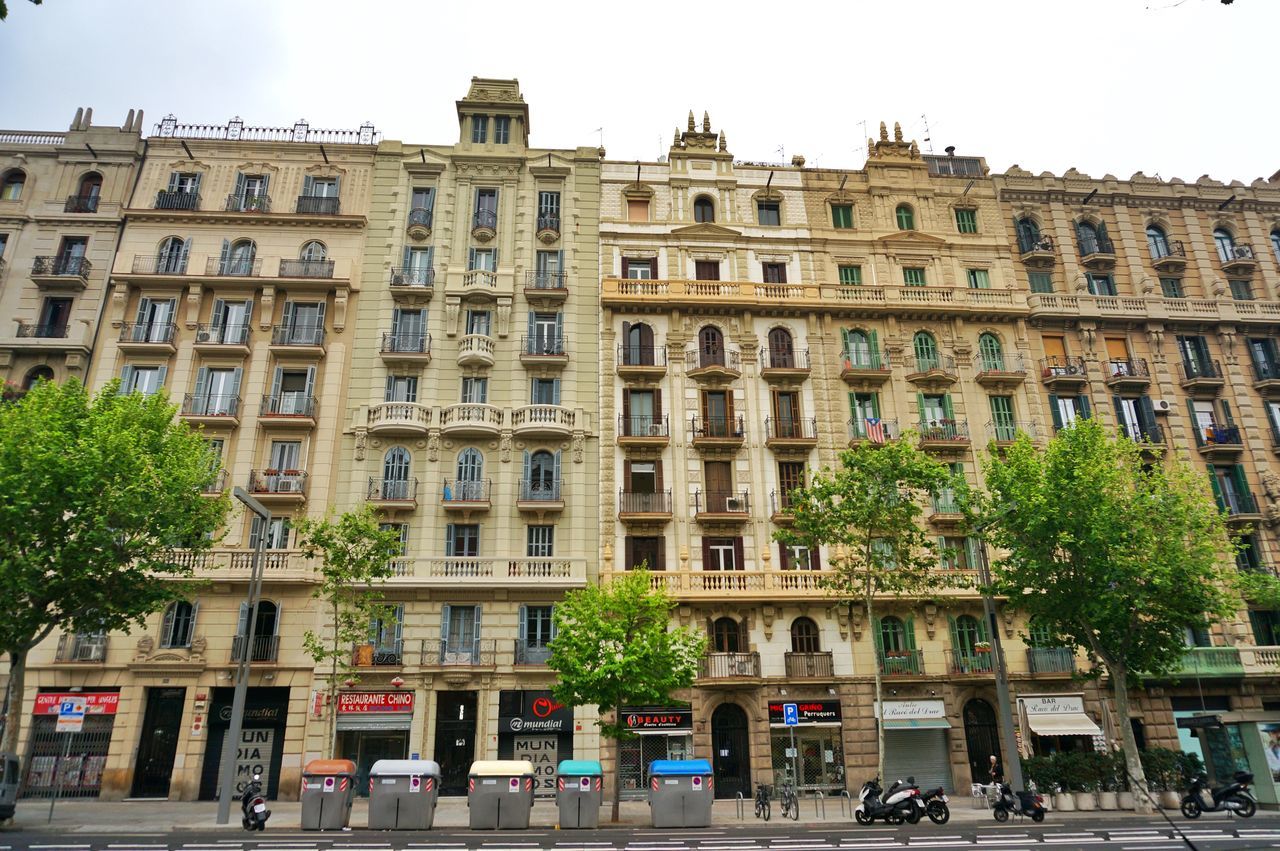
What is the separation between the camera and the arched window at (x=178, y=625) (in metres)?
29.9

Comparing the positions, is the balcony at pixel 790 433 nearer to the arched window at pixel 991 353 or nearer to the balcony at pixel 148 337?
the arched window at pixel 991 353

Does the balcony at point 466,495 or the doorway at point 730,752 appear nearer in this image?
the doorway at point 730,752

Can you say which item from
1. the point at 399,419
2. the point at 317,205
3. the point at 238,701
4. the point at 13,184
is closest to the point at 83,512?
the point at 238,701

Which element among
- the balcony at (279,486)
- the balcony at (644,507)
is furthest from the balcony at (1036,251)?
the balcony at (279,486)

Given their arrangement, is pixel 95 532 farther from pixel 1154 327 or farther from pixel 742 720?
pixel 1154 327

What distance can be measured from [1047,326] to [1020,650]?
618 inches

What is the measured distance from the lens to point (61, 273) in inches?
1364

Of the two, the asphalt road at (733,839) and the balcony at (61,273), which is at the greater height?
the balcony at (61,273)

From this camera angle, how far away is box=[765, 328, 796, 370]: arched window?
1417 inches

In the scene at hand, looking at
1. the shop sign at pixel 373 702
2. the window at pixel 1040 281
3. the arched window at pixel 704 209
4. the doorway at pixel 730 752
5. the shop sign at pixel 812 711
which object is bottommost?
the doorway at pixel 730 752

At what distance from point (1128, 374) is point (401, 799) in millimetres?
35898

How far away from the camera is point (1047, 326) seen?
37.8m

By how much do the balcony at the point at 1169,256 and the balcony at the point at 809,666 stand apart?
1071 inches

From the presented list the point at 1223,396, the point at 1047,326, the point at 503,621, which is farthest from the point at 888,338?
the point at 503,621
